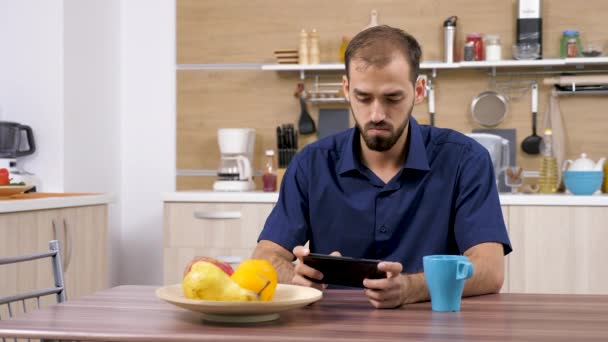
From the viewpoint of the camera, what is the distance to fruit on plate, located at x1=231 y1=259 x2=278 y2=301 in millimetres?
1348

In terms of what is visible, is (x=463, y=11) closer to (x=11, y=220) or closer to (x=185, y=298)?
(x=11, y=220)

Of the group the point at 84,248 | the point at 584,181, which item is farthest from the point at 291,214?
the point at 584,181

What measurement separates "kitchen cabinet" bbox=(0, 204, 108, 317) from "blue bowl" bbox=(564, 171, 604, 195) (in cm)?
195

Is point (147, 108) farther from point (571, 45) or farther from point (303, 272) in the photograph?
point (303, 272)

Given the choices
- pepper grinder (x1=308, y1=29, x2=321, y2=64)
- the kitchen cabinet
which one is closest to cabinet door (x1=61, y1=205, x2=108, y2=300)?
the kitchen cabinet

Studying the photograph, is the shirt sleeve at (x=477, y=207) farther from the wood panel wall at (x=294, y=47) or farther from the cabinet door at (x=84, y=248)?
the wood panel wall at (x=294, y=47)

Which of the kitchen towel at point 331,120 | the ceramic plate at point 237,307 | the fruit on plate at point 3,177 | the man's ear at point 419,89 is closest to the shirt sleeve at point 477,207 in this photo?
the man's ear at point 419,89

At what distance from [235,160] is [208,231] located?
506mm

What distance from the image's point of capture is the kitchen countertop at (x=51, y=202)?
2.79 meters

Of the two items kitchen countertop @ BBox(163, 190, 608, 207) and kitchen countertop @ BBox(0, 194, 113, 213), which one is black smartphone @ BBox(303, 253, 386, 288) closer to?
kitchen countertop @ BBox(0, 194, 113, 213)

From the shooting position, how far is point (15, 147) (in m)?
3.68

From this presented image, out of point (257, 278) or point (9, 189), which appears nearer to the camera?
point (257, 278)

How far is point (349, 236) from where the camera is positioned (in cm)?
196

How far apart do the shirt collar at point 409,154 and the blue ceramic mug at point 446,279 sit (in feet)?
1.55
